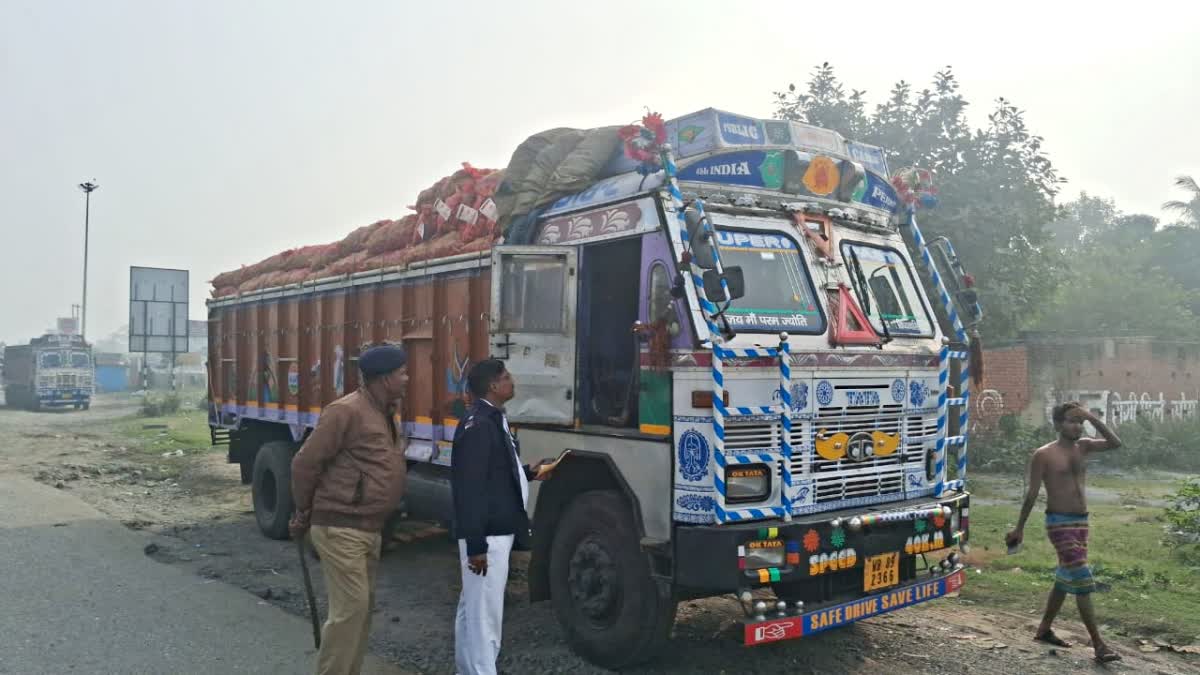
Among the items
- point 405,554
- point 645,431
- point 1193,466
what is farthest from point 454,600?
point 1193,466

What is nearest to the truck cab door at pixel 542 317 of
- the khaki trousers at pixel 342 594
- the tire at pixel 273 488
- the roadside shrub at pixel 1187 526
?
the khaki trousers at pixel 342 594

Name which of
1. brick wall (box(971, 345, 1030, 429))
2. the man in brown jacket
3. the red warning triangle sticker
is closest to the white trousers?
the man in brown jacket

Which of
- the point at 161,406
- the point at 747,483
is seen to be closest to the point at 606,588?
the point at 747,483

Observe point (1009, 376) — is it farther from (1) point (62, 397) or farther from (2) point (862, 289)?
(1) point (62, 397)

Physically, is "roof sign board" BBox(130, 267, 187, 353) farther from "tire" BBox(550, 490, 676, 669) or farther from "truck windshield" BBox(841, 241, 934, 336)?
"truck windshield" BBox(841, 241, 934, 336)

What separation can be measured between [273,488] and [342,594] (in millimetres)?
5691

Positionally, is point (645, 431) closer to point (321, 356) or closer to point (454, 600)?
point (454, 600)

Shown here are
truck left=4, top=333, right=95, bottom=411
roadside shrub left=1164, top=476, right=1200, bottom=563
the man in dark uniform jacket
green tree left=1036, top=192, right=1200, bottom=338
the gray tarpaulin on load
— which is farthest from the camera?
truck left=4, top=333, right=95, bottom=411

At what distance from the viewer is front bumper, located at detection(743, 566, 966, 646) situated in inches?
173

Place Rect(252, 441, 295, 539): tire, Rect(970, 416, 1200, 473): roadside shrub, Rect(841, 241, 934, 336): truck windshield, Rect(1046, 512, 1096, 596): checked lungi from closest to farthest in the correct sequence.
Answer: Rect(1046, 512, 1096, 596): checked lungi → Rect(841, 241, 934, 336): truck windshield → Rect(252, 441, 295, 539): tire → Rect(970, 416, 1200, 473): roadside shrub

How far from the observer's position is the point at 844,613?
15.4ft

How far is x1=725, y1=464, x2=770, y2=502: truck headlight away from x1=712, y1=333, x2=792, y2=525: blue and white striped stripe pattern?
5 centimetres

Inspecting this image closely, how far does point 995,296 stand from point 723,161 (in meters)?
11.8

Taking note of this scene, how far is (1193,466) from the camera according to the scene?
48.8ft
